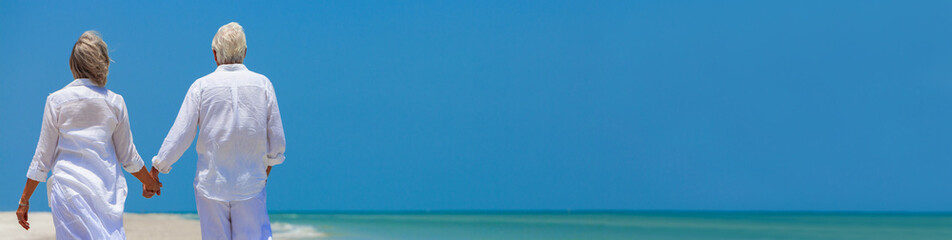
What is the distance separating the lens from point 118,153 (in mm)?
3783

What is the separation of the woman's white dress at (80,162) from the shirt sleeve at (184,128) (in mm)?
268

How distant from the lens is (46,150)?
11.8 feet

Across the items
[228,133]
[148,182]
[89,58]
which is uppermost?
[89,58]

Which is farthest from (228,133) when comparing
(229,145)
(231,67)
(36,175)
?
(36,175)

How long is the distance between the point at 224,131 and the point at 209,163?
153 mm

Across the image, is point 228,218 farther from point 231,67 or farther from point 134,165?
point 231,67

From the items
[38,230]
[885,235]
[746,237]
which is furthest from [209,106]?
[885,235]

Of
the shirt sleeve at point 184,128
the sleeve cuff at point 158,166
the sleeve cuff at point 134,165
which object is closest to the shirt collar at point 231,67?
the shirt sleeve at point 184,128

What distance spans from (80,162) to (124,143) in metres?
0.23

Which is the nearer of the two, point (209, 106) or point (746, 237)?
point (209, 106)

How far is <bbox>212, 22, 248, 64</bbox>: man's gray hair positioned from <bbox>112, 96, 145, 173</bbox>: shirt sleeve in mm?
503

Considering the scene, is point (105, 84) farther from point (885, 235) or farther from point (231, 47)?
point (885, 235)

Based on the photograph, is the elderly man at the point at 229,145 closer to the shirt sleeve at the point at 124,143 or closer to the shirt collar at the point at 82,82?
the shirt sleeve at the point at 124,143

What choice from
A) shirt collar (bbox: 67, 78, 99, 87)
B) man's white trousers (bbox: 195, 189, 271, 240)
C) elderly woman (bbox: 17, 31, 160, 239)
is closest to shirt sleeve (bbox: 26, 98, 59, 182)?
elderly woman (bbox: 17, 31, 160, 239)
